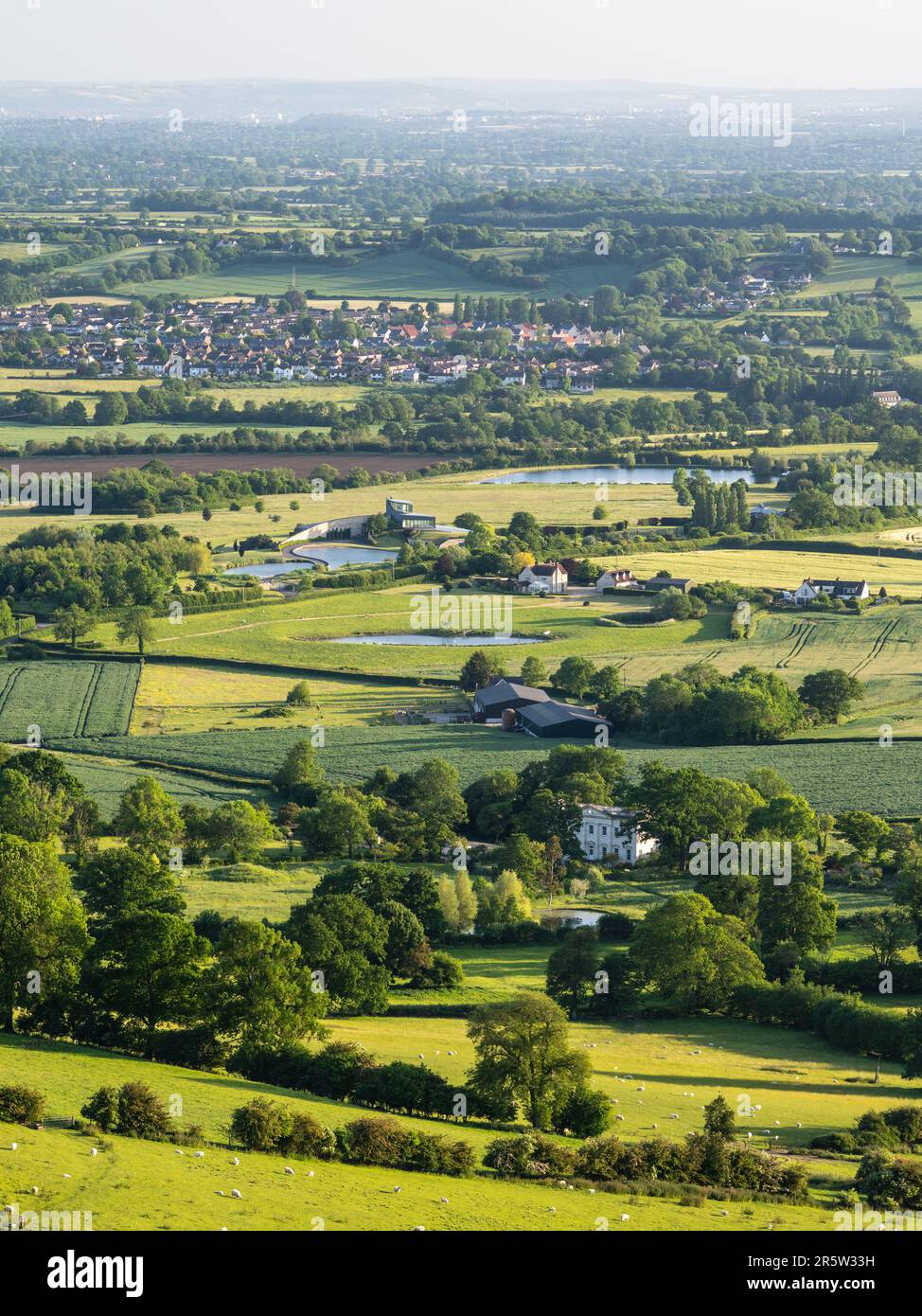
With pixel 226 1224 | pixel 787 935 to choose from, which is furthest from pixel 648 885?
pixel 226 1224

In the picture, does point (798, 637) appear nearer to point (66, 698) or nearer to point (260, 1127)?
point (66, 698)

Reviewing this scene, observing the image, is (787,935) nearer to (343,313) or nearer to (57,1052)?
(57,1052)

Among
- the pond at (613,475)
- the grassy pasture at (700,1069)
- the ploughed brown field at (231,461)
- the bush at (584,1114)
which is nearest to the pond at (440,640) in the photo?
the pond at (613,475)

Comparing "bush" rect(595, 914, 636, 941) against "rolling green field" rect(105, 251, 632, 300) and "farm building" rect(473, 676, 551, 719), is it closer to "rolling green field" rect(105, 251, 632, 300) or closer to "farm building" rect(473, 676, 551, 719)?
"farm building" rect(473, 676, 551, 719)

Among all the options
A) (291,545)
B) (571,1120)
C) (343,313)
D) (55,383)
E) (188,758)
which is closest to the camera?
(571,1120)

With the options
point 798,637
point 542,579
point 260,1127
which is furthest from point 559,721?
Answer: point 260,1127

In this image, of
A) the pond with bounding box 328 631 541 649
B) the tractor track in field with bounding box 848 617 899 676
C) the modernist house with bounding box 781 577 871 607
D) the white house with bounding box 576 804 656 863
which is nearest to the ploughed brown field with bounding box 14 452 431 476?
the modernist house with bounding box 781 577 871 607
